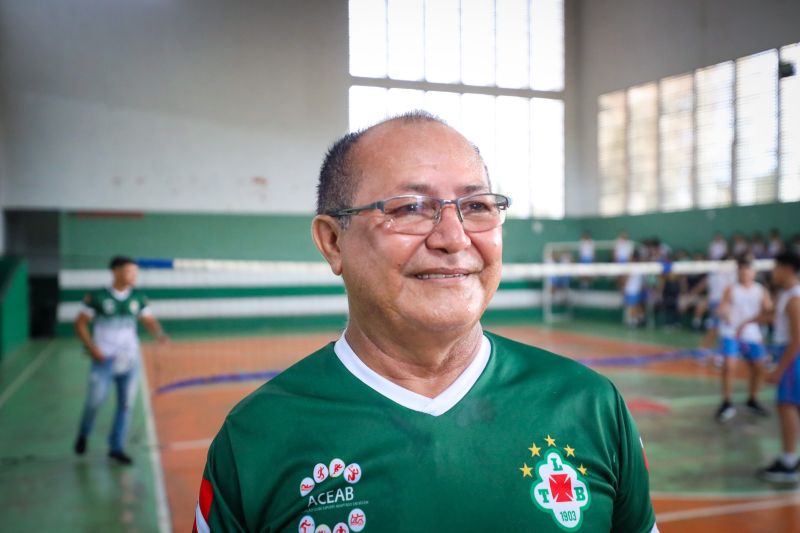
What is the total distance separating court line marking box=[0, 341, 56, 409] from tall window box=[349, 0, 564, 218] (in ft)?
23.9

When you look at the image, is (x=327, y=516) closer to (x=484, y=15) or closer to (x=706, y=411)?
(x=484, y=15)

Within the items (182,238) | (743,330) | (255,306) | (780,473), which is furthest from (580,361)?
(182,238)

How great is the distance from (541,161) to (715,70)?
0.44 metres

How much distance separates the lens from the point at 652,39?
1.38 meters

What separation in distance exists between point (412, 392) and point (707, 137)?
0.78 m

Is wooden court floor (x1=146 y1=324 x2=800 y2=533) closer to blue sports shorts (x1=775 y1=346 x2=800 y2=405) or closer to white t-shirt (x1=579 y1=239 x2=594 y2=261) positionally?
blue sports shorts (x1=775 y1=346 x2=800 y2=405)

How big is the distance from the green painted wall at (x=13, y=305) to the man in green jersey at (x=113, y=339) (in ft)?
20.3

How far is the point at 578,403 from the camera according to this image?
1225mm

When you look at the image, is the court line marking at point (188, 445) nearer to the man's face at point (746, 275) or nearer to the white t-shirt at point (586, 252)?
the man's face at point (746, 275)

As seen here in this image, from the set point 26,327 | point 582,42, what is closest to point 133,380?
point 582,42

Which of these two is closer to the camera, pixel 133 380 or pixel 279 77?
pixel 279 77

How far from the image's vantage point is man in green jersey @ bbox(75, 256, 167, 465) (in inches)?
195

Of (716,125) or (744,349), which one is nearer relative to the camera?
(716,125)

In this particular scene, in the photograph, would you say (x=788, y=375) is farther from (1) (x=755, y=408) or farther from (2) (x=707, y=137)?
(2) (x=707, y=137)
